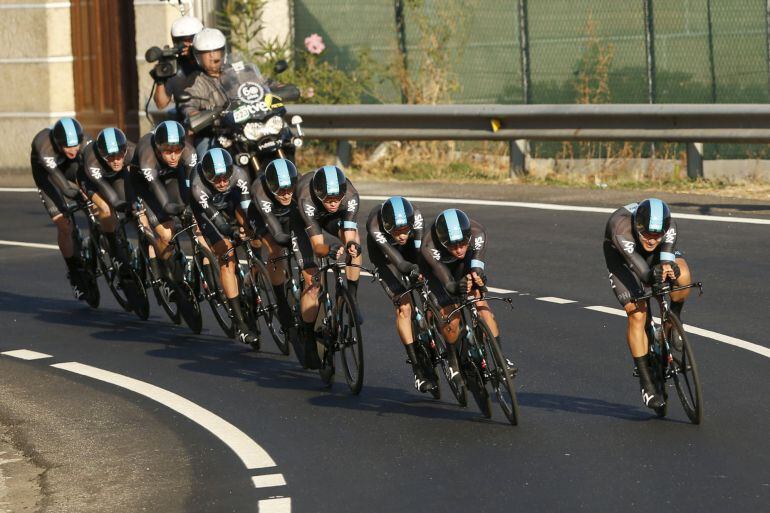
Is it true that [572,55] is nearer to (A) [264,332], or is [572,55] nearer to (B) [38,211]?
(B) [38,211]

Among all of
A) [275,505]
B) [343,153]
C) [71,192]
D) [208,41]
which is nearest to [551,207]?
[343,153]

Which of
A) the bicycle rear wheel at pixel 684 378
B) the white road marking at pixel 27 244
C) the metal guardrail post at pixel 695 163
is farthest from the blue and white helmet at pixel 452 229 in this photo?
the metal guardrail post at pixel 695 163

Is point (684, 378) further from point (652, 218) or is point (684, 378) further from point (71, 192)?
point (71, 192)

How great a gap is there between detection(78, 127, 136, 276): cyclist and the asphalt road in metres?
0.71

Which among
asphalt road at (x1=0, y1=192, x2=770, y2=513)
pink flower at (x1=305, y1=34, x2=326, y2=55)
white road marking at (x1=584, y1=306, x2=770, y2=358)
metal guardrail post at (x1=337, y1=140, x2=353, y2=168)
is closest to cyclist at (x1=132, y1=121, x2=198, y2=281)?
asphalt road at (x1=0, y1=192, x2=770, y2=513)

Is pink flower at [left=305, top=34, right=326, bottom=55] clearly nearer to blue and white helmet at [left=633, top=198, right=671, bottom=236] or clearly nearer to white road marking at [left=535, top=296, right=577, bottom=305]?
white road marking at [left=535, top=296, right=577, bottom=305]

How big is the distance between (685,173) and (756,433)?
37.8 ft

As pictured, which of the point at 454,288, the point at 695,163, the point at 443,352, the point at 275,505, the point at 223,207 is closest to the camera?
the point at 275,505

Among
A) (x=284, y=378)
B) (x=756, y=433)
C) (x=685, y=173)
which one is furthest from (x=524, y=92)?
(x=756, y=433)

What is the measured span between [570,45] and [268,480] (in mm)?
14430

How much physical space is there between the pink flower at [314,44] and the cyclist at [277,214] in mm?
11598

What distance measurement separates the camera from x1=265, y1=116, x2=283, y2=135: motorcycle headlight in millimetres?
15328

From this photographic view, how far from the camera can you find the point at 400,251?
10883 millimetres

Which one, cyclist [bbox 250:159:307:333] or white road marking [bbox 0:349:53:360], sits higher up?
cyclist [bbox 250:159:307:333]
